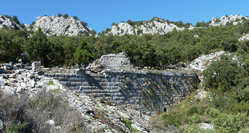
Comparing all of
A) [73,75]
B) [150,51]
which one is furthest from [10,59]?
[150,51]

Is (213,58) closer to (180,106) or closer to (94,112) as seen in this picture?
(180,106)

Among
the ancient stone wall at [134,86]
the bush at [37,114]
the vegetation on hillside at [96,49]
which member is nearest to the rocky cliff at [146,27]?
the vegetation on hillside at [96,49]

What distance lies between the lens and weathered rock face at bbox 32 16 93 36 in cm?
7400

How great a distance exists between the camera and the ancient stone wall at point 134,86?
12.0 meters

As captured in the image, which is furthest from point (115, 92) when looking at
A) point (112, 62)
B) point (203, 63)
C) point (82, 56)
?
point (203, 63)

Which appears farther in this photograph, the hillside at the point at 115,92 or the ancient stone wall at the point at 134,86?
the ancient stone wall at the point at 134,86

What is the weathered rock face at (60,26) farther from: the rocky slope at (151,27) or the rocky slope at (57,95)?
the rocky slope at (57,95)

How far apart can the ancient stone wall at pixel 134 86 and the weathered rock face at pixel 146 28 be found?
5930 cm

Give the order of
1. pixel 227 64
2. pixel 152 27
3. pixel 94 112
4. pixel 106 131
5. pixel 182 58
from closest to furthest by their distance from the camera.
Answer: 1. pixel 106 131
2. pixel 94 112
3. pixel 227 64
4. pixel 182 58
5. pixel 152 27

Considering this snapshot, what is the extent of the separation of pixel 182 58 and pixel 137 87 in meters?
21.7

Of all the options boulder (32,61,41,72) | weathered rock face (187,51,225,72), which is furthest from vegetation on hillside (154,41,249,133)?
boulder (32,61,41,72)

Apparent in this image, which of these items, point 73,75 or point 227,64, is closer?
point 73,75

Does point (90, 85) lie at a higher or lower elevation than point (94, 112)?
higher

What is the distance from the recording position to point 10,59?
2214cm
